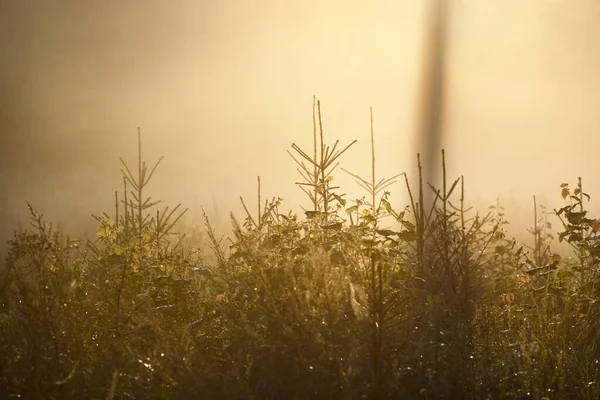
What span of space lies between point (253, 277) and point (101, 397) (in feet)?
4.95

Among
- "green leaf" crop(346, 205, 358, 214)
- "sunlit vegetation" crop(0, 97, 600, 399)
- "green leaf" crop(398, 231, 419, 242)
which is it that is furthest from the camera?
"green leaf" crop(346, 205, 358, 214)

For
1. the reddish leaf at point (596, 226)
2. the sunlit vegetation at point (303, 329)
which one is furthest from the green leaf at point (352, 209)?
the reddish leaf at point (596, 226)

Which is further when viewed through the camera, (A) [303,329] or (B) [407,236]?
(B) [407,236]

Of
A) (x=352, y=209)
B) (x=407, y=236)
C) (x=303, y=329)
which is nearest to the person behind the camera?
(x=303, y=329)

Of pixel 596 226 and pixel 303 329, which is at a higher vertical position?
pixel 596 226

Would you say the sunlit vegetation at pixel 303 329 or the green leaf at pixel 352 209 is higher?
the green leaf at pixel 352 209

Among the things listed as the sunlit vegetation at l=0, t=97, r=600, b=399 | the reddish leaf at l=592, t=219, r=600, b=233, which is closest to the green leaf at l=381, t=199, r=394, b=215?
the sunlit vegetation at l=0, t=97, r=600, b=399

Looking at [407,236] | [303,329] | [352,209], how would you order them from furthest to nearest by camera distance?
1. [352,209]
2. [407,236]
3. [303,329]

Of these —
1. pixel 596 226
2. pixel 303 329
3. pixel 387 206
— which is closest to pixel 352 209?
pixel 387 206

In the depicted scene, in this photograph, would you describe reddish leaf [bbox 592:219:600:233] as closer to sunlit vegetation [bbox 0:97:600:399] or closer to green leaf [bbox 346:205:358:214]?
sunlit vegetation [bbox 0:97:600:399]

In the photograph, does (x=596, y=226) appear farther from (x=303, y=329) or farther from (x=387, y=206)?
(x=303, y=329)

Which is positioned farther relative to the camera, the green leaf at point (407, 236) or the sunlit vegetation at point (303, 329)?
the green leaf at point (407, 236)

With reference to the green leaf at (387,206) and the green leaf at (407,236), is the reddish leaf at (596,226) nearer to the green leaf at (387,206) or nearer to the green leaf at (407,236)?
the green leaf at (407,236)

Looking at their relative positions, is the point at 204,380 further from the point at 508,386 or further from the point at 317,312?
the point at 508,386
